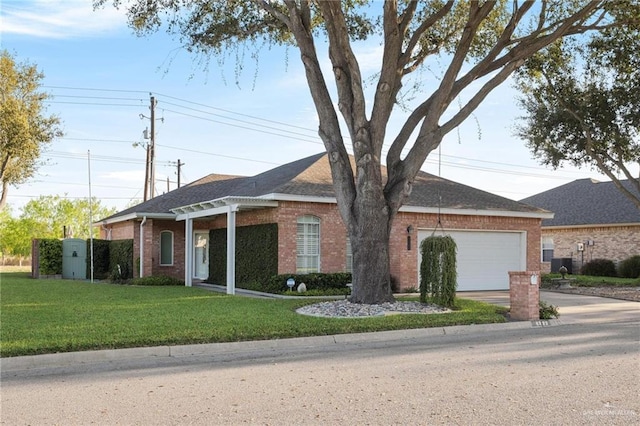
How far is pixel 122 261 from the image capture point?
26750 millimetres

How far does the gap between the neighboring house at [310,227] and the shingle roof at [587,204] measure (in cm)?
1137

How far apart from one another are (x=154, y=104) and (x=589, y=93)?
2435 cm

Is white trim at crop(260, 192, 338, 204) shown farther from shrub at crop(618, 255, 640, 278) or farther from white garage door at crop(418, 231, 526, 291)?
shrub at crop(618, 255, 640, 278)

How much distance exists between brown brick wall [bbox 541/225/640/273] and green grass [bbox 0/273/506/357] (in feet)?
68.4

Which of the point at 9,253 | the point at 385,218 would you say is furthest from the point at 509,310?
the point at 9,253

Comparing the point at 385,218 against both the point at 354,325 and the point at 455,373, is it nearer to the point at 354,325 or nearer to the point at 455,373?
→ the point at 354,325

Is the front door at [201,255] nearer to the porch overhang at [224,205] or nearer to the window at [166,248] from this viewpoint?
the window at [166,248]

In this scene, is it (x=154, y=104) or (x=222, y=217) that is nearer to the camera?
(x=222, y=217)

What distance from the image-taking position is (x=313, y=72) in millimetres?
14477

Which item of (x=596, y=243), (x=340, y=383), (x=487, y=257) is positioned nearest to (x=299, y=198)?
(x=487, y=257)

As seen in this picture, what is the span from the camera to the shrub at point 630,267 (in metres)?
31.2

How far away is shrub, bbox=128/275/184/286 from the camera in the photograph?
76.0ft

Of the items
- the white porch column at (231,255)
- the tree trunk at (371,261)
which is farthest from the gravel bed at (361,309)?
the white porch column at (231,255)

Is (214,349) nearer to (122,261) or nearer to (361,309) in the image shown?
A: (361,309)
